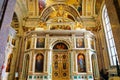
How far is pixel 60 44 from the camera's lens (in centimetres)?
1162

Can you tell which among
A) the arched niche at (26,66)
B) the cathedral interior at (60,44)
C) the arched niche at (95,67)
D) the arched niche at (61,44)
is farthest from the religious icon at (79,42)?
the arched niche at (26,66)

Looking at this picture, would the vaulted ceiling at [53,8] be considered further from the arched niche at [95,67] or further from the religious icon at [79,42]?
the arched niche at [95,67]

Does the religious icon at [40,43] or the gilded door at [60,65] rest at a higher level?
the religious icon at [40,43]

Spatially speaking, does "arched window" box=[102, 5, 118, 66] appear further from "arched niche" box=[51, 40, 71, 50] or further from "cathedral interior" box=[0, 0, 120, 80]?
"arched niche" box=[51, 40, 71, 50]

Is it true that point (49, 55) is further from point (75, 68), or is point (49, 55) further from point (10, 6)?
point (10, 6)

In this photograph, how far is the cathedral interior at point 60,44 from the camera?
1005 cm

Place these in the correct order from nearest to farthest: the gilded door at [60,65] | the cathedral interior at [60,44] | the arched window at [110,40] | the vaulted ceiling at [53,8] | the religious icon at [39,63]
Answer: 1. the arched window at [110,40]
2. the cathedral interior at [60,44]
3. the religious icon at [39,63]
4. the gilded door at [60,65]
5. the vaulted ceiling at [53,8]

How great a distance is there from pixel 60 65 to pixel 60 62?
29 centimetres

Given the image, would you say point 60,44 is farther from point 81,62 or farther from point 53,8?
point 53,8

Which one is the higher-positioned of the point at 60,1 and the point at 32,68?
the point at 60,1

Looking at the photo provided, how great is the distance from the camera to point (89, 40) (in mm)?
Answer: 11164

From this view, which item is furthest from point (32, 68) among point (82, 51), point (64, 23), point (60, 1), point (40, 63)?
point (60, 1)

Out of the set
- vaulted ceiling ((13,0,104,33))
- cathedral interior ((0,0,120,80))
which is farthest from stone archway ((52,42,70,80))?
vaulted ceiling ((13,0,104,33))

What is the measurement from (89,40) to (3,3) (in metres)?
10.1
